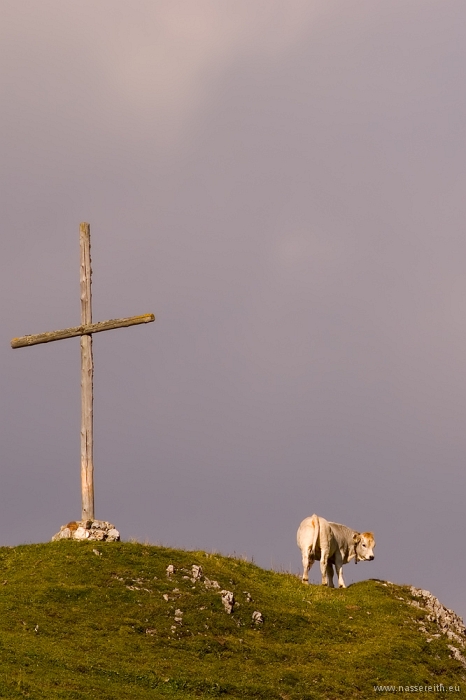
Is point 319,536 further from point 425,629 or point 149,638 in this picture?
point 149,638

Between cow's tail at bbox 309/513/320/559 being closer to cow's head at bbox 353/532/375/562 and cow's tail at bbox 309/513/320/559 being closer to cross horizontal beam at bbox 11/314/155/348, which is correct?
cow's head at bbox 353/532/375/562

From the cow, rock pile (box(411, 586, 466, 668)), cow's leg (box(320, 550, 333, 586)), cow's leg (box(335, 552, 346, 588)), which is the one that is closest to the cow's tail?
the cow

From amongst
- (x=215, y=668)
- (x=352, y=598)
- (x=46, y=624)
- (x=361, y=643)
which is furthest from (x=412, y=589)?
(x=46, y=624)

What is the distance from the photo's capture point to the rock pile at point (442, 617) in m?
35.9

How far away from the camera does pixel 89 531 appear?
37719 millimetres

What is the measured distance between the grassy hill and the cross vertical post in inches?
101

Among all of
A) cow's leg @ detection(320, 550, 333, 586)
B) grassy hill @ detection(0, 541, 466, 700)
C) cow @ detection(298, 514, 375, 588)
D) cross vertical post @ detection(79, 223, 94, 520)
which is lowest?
grassy hill @ detection(0, 541, 466, 700)

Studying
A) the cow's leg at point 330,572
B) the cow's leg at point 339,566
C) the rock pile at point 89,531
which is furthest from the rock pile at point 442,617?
the rock pile at point 89,531

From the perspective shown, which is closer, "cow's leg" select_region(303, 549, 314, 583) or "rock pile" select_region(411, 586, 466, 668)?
"rock pile" select_region(411, 586, 466, 668)

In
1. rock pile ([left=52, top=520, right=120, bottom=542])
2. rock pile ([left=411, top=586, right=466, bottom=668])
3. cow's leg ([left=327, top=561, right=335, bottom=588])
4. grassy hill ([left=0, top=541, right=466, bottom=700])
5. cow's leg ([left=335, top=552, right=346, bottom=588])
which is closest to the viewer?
grassy hill ([left=0, top=541, right=466, bottom=700])

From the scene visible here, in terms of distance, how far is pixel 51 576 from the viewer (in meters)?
33.4

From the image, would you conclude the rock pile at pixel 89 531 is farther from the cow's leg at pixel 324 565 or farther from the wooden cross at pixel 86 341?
the cow's leg at pixel 324 565

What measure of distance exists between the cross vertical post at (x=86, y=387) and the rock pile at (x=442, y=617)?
39.7 ft

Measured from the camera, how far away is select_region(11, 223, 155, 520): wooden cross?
127 feet
